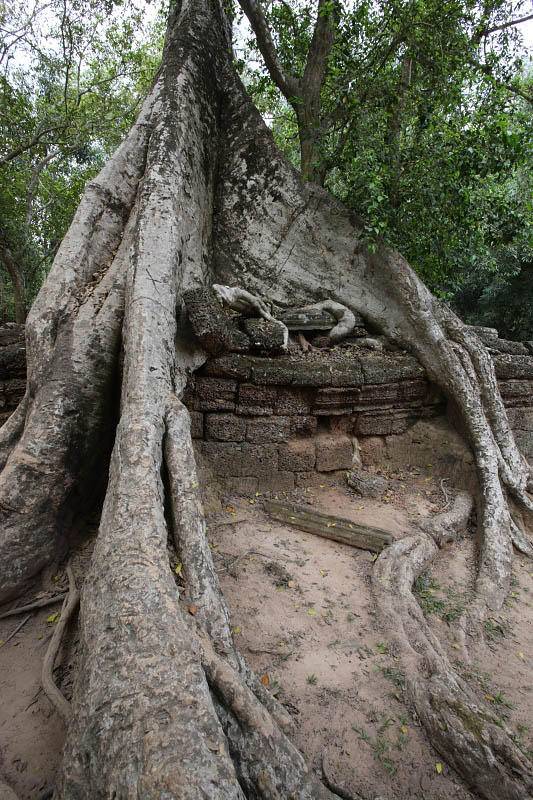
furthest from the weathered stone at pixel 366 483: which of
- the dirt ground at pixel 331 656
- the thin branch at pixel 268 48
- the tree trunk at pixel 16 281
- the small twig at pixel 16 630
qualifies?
the tree trunk at pixel 16 281

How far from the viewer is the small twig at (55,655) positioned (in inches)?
66.0

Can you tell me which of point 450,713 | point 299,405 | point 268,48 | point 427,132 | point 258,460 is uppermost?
point 268,48

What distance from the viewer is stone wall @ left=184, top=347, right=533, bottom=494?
11.8ft

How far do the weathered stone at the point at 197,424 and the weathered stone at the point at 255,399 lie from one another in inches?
13.7

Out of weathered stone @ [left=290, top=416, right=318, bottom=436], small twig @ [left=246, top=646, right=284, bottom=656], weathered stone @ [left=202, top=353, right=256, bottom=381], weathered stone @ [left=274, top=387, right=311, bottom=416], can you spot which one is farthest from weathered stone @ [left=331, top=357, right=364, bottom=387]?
small twig @ [left=246, top=646, right=284, bottom=656]

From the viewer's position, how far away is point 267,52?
17.9 ft

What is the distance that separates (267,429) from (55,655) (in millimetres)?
2290

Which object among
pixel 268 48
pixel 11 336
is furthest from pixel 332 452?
pixel 268 48

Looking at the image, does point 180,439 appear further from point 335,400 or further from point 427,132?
point 427,132

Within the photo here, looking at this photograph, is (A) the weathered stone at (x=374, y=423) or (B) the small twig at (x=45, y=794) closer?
(B) the small twig at (x=45, y=794)

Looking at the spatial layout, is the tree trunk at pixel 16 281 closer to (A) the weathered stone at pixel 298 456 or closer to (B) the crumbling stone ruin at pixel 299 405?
(B) the crumbling stone ruin at pixel 299 405

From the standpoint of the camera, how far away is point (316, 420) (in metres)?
3.95

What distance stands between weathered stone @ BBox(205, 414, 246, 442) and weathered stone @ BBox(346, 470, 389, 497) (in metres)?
1.16

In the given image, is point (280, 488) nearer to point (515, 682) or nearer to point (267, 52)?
point (515, 682)
